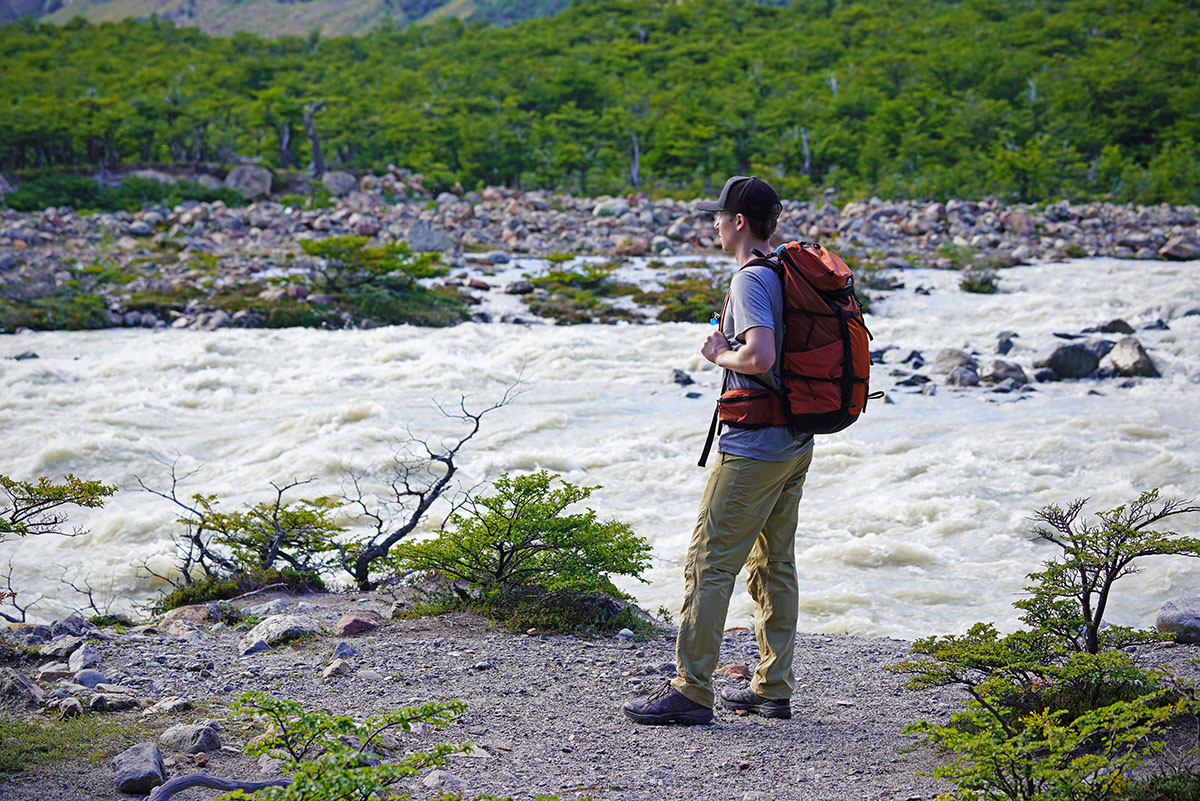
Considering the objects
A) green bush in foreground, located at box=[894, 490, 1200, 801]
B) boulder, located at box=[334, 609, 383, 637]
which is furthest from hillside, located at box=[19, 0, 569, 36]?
green bush in foreground, located at box=[894, 490, 1200, 801]

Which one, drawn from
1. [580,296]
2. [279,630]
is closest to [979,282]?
[580,296]

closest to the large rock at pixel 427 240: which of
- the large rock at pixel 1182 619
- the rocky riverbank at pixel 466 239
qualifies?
the rocky riverbank at pixel 466 239

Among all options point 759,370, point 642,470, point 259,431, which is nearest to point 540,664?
point 759,370

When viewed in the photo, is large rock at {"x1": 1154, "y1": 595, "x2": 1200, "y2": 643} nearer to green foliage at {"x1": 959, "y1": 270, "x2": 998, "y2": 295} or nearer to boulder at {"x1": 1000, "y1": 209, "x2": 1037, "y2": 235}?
green foliage at {"x1": 959, "y1": 270, "x2": 998, "y2": 295}

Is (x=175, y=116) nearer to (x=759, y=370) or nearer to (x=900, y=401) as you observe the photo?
(x=900, y=401)

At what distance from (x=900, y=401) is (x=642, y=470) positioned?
3.85m

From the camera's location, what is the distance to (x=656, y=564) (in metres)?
6.97

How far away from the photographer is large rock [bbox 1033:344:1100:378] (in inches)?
482

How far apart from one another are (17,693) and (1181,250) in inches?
889

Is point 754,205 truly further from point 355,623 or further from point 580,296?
point 580,296

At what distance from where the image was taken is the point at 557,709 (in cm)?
385

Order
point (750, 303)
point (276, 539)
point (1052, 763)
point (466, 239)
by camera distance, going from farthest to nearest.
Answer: point (466, 239), point (276, 539), point (750, 303), point (1052, 763)

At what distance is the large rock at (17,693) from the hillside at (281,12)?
10876cm

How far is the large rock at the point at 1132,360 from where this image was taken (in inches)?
472
